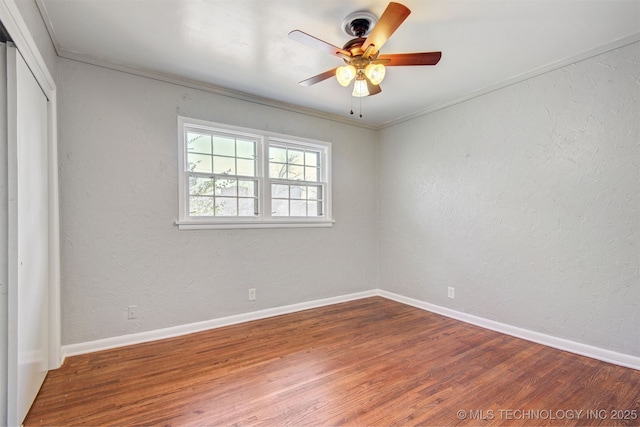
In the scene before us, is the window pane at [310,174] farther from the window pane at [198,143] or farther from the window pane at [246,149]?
the window pane at [198,143]

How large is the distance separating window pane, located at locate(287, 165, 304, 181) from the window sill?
0.58 m

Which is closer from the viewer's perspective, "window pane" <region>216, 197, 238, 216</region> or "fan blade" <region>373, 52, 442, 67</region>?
"fan blade" <region>373, 52, 442, 67</region>

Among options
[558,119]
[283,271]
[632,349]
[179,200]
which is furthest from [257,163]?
[632,349]

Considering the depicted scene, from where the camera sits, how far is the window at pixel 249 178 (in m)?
3.13

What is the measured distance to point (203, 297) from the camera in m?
3.12

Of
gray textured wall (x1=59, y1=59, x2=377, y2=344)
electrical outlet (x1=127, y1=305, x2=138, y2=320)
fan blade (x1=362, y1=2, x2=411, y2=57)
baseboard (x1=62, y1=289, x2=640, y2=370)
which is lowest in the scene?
baseboard (x1=62, y1=289, x2=640, y2=370)

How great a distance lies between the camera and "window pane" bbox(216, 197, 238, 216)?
3289mm

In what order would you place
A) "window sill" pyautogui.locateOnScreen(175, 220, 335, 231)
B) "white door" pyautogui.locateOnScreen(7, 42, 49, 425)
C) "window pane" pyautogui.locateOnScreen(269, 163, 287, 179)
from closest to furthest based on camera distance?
1. "white door" pyautogui.locateOnScreen(7, 42, 49, 425)
2. "window sill" pyautogui.locateOnScreen(175, 220, 335, 231)
3. "window pane" pyautogui.locateOnScreen(269, 163, 287, 179)

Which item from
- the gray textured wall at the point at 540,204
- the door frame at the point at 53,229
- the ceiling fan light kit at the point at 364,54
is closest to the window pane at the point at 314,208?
the gray textured wall at the point at 540,204

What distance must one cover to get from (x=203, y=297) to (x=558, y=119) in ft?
12.4

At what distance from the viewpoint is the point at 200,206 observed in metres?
3.19

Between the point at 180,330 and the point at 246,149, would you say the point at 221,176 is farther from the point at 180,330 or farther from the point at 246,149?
the point at 180,330

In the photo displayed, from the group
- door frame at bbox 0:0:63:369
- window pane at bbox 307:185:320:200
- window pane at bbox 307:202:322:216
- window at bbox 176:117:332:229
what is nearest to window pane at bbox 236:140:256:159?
window at bbox 176:117:332:229

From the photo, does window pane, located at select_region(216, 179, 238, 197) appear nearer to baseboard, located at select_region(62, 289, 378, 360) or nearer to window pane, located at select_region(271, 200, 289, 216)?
window pane, located at select_region(271, 200, 289, 216)
